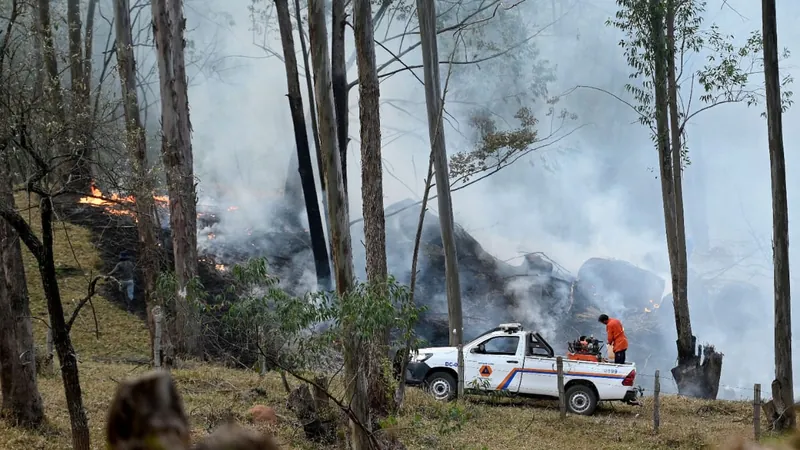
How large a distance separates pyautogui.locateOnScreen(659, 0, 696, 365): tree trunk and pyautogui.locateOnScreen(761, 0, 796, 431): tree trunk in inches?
264

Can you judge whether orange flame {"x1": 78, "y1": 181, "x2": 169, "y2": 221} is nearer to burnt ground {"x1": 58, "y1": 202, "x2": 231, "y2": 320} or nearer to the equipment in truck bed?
burnt ground {"x1": 58, "y1": 202, "x2": 231, "y2": 320}

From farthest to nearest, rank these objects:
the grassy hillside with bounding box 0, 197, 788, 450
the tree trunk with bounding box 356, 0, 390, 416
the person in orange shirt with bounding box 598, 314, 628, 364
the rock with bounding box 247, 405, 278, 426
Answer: the person in orange shirt with bounding box 598, 314, 628, 364
the tree trunk with bounding box 356, 0, 390, 416
the rock with bounding box 247, 405, 278, 426
the grassy hillside with bounding box 0, 197, 788, 450

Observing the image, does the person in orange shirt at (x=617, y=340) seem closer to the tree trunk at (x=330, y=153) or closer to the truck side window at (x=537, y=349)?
the truck side window at (x=537, y=349)

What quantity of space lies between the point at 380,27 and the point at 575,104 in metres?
8.76

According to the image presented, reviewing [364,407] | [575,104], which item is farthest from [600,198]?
[364,407]

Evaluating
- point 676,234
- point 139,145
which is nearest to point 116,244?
point 139,145

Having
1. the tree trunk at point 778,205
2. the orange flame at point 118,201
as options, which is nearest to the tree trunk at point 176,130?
the orange flame at point 118,201

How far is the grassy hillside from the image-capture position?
10117 mm

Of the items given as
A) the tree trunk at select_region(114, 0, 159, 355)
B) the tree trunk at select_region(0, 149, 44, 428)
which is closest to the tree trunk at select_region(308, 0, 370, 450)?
the tree trunk at select_region(0, 149, 44, 428)

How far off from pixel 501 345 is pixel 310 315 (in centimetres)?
725

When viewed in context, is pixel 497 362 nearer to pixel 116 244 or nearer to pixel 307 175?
pixel 307 175

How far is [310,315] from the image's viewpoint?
28.5ft

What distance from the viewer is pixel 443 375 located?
15164 millimetres

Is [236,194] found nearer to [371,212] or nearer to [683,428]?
[371,212]
